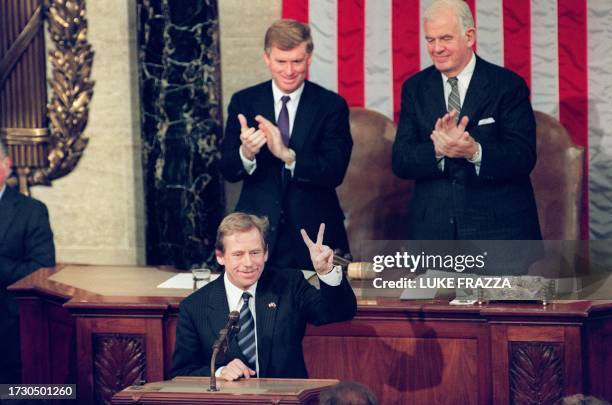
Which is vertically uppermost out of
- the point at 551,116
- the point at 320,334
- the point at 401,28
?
the point at 401,28

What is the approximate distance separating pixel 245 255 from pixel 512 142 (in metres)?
1.70

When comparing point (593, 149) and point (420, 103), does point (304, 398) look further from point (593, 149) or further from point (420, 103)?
point (593, 149)

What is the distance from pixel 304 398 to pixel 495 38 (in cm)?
382

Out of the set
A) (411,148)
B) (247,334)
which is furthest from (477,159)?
(247,334)

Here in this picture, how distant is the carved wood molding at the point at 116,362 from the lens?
6.26 m

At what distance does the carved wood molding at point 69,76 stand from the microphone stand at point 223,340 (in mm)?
3932

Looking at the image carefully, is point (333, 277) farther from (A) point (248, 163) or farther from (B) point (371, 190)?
(B) point (371, 190)

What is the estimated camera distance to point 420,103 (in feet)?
21.0

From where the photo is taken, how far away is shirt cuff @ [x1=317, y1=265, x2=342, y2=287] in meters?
5.06

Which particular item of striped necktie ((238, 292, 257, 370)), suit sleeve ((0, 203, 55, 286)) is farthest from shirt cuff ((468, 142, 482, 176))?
suit sleeve ((0, 203, 55, 286))

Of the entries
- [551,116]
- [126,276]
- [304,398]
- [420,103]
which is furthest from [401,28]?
[304,398]

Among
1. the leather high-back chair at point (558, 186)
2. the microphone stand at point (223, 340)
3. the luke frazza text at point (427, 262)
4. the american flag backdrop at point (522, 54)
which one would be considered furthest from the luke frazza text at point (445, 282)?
the american flag backdrop at point (522, 54)

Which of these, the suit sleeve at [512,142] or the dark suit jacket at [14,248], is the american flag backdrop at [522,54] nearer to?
the suit sleeve at [512,142]

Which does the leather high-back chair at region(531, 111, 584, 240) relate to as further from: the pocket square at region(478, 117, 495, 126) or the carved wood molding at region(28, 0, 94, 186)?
the carved wood molding at region(28, 0, 94, 186)
